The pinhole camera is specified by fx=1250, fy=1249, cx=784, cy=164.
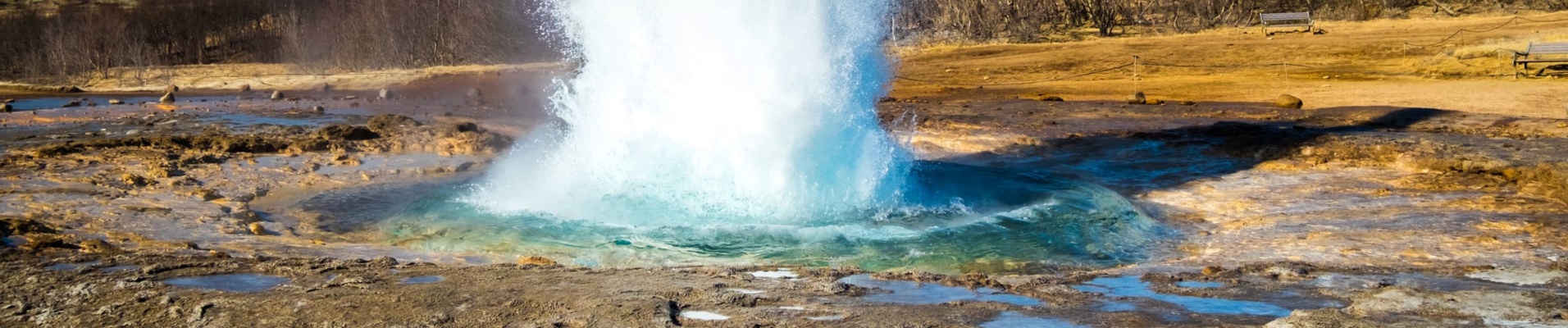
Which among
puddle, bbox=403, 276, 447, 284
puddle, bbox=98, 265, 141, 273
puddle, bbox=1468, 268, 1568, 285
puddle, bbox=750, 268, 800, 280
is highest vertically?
puddle, bbox=98, 265, 141, 273

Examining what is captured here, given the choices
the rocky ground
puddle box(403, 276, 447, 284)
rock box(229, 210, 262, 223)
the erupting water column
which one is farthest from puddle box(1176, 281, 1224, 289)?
rock box(229, 210, 262, 223)

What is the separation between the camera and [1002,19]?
30.0 metres

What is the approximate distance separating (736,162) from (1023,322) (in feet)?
14.3

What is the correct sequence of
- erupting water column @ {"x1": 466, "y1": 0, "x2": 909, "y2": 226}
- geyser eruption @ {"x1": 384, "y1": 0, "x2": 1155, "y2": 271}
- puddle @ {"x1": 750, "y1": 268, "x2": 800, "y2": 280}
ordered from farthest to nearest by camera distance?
erupting water column @ {"x1": 466, "y1": 0, "x2": 909, "y2": 226}, geyser eruption @ {"x1": 384, "y1": 0, "x2": 1155, "y2": 271}, puddle @ {"x1": 750, "y1": 268, "x2": 800, "y2": 280}

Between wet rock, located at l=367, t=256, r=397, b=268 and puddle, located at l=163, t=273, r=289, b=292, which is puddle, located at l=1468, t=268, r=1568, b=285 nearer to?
wet rock, located at l=367, t=256, r=397, b=268

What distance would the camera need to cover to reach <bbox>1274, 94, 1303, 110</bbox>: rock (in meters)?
16.6

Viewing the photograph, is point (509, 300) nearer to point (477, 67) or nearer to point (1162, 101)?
point (1162, 101)

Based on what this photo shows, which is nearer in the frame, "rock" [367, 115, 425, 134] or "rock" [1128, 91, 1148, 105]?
"rock" [367, 115, 425, 134]

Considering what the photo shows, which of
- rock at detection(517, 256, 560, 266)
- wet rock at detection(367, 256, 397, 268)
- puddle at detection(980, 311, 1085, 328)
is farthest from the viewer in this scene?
rock at detection(517, 256, 560, 266)

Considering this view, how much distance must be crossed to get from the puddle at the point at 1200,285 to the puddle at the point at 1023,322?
1310mm

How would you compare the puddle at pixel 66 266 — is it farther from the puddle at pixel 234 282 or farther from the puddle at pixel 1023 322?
the puddle at pixel 1023 322

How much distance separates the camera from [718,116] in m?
9.15

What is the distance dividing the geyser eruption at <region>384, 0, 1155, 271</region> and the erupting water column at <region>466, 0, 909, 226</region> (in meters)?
0.01

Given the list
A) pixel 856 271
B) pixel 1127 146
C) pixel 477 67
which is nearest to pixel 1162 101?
pixel 1127 146
